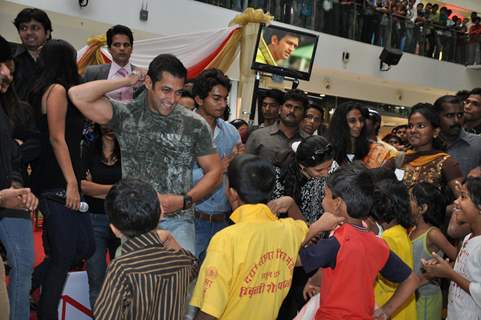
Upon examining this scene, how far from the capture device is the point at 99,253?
321cm

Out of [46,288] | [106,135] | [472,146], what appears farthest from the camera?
[472,146]

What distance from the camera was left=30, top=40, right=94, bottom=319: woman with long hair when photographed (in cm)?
264

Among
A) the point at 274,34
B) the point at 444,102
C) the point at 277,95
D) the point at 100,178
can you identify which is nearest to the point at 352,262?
the point at 100,178

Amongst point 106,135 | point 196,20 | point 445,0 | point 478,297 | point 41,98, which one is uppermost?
point 445,0

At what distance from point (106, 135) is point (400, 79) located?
37.5 ft

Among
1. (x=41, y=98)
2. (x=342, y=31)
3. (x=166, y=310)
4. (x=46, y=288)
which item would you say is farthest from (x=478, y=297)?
(x=342, y=31)

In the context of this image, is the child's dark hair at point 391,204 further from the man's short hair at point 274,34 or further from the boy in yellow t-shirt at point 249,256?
the man's short hair at point 274,34

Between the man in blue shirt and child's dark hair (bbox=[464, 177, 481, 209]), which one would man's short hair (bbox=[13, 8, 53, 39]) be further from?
child's dark hair (bbox=[464, 177, 481, 209])

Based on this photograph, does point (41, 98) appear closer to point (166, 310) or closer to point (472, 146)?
point (166, 310)

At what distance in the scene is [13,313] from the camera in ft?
8.14

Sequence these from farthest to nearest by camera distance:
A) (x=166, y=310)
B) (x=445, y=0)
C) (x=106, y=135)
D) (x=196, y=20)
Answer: (x=445, y=0) < (x=196, y=20) < (x=106, y=135) < (x=166, y=310)

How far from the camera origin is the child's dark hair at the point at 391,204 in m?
2.79

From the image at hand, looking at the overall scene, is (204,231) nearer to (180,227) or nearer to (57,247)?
(180,227)

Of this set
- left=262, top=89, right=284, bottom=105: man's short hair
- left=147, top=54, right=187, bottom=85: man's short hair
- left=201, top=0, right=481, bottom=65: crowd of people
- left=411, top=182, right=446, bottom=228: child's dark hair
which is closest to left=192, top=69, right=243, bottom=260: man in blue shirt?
left=147, top=54, right=187, bottom=85: man's short hair
